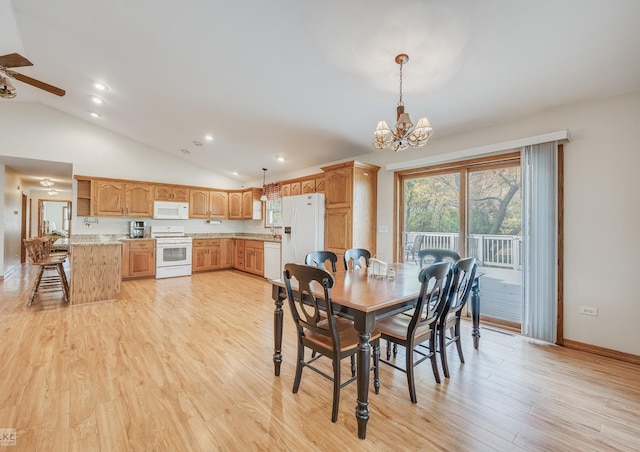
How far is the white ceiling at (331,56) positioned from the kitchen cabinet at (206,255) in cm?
327

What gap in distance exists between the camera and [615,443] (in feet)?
5.22

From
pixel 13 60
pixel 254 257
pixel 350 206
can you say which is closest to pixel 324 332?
pixel 350 206

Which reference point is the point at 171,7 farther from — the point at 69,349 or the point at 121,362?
the point at 69,349

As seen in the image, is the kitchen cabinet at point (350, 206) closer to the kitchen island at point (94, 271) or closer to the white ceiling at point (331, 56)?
the white ceiling at point (331, 56)

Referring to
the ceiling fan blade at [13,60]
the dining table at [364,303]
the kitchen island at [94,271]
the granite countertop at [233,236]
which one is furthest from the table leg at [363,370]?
the granite countertop at [233,236]

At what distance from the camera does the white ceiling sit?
2.05 metres

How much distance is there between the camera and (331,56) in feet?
8.59

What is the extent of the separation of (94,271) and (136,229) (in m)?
2.19

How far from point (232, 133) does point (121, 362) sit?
149 inches

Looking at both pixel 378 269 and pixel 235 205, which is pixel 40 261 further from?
pixel 378 269

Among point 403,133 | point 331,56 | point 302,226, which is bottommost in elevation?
point 302,226

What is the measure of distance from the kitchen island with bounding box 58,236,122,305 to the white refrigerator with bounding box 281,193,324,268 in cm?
274

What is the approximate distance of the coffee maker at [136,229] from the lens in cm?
622

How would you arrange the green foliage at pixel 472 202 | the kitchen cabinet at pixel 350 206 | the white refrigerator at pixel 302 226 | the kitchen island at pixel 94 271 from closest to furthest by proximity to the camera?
1. the green foliage at pixel 472 202
2. the kitchen island at pixel 94 271
3. the kitchen cabinet at pixel 350 206
4. the white refrigerator at pixel 302 226
